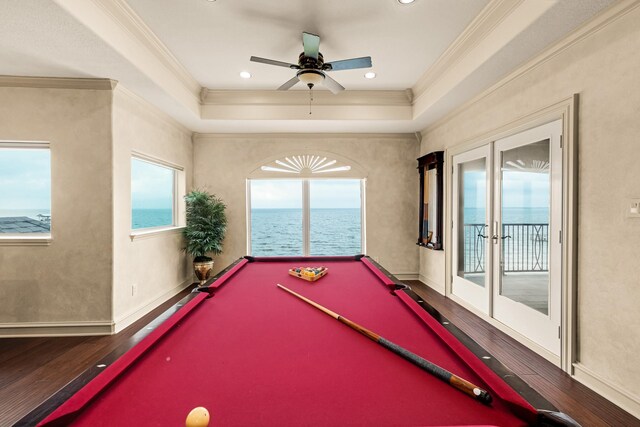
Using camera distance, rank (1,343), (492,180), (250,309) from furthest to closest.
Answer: (492,180)
(1,343)
(250,309)

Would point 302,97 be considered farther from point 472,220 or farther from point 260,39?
point 472,220

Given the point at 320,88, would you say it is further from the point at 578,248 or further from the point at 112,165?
the point at 578,248

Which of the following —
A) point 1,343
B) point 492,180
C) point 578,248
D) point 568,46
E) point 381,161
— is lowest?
point 1,343

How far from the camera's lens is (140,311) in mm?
3492

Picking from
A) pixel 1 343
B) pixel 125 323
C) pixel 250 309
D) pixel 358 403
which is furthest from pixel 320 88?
pixel 1 343

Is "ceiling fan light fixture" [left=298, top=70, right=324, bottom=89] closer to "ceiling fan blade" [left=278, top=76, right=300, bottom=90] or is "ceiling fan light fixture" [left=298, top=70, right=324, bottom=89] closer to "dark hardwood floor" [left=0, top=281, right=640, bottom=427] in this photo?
"ceiling fan blade" [left=278, top=76, right=300, bottom=90]

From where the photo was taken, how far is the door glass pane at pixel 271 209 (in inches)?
209

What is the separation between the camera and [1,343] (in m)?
2.85

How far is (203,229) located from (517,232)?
157 inches

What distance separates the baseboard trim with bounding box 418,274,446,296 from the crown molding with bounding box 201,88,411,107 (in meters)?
2.68

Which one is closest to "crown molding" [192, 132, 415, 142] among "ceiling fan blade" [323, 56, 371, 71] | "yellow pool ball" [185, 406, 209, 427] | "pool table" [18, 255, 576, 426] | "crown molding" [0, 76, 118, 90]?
"crown molding" [0, 76, 118, 90]

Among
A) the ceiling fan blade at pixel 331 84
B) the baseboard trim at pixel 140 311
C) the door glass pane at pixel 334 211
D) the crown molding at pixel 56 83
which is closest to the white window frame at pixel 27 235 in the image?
the crown molding at pixel 56 83

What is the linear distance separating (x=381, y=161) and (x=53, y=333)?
4.71m

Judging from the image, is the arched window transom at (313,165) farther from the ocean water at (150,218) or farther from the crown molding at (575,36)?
the crown molding at (575,36)
